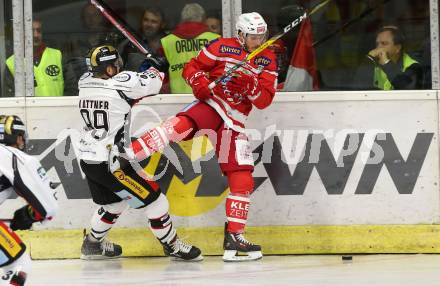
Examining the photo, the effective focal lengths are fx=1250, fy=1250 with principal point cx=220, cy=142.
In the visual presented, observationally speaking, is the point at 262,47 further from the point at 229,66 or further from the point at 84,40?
the point at 84,40

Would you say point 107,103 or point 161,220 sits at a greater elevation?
point 107,103

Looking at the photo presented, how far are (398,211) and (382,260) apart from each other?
1.36 ft

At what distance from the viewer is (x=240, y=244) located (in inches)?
314

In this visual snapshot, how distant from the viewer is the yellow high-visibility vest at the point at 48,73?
8.44m

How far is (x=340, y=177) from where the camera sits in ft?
27.1

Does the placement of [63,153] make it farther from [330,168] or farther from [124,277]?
[330,168]

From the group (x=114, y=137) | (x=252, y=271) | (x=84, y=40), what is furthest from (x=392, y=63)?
(x=84, y=40)

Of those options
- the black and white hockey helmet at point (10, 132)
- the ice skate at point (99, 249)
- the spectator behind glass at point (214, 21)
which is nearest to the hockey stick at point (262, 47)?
the spectator behind glass at point (214, 21)

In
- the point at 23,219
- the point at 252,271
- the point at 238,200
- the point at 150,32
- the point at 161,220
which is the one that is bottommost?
the point at 252,271

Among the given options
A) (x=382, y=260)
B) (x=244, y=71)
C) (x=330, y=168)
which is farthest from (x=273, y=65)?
(x=382, y=260)

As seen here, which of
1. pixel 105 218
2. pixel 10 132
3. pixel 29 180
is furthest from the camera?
pixel 105 218

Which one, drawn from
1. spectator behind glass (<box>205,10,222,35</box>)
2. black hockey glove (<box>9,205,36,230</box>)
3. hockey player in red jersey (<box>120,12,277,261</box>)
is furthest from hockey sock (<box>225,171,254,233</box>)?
black hockey glove (<box>9,205,36,230</box>)

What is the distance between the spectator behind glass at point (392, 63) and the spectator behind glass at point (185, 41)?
1.09 meters

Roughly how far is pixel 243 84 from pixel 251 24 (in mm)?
386
